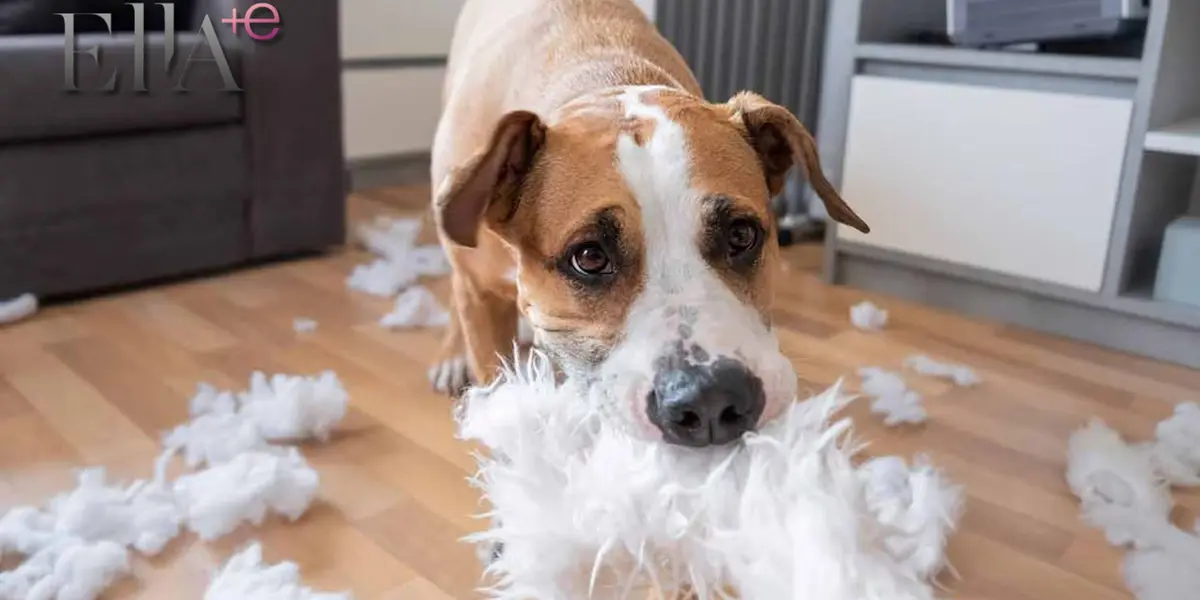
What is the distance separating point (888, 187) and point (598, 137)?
135 cm

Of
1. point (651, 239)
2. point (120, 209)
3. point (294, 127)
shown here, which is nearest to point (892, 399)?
point (651, 239)

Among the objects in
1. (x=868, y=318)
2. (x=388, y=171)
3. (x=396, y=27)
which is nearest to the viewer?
(x=868, y=318)

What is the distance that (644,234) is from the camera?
3.34 ft

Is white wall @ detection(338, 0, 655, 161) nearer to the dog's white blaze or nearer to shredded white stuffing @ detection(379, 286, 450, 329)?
shredded white stuffing @ detection(379, 286, 450, 329)

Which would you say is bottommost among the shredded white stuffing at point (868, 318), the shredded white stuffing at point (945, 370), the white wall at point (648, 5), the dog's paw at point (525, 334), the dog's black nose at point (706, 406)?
the shredded white stuffing at point (945, 370)

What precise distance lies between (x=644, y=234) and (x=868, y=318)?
126 cm

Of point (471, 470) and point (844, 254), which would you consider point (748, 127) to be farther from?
point (844, 254)

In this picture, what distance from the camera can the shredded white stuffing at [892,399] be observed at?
1.67 meters

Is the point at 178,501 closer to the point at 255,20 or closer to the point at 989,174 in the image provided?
the point at 255,20

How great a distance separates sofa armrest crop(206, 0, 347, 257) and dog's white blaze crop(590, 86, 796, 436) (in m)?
1.53

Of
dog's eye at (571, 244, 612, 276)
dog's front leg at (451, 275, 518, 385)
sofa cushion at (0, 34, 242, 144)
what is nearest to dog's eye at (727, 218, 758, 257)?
dog's eye at (571, 244, 612, 276)

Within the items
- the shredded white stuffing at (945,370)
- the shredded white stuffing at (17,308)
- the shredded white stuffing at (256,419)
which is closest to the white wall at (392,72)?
the shredded white stuffing at (17,308)

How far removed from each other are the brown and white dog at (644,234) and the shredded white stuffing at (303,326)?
2.70 ft

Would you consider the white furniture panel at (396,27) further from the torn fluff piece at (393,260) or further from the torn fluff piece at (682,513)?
the torn fluff piece at (682,513)
